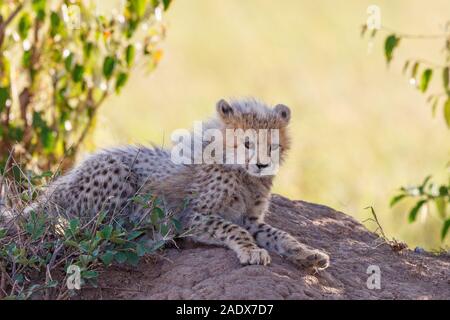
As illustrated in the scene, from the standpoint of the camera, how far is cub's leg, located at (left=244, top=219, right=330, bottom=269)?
4.57 m

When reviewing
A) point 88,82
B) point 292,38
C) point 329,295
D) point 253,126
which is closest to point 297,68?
point 292,38

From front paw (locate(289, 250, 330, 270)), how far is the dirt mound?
44mm

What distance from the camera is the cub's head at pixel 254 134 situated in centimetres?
498

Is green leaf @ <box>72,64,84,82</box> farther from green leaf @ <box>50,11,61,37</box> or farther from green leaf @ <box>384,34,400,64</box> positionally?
green leaf @ <box>384,34,400,64</box>

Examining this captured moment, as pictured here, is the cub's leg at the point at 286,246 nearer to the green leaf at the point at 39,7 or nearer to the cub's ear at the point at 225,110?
the cub's ear at the point at 225,110

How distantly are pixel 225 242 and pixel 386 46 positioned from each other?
193cm

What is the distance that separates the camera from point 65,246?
454 centimetres

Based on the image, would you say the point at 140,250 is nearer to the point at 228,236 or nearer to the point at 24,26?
the point at 228,236

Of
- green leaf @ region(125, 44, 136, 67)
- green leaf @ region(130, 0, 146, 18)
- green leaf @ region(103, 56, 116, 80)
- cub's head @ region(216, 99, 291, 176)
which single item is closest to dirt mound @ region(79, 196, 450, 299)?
cub's head @ region(216, 99, 291, 176)

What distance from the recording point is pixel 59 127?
751 centimetres

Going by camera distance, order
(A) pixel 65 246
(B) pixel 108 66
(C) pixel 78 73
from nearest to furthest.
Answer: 1. (A) pixel 65 246
2. (B) pixel 108 66
3. (C) pixel 78 73

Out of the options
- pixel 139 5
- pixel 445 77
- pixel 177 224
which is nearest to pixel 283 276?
pixel 177 224

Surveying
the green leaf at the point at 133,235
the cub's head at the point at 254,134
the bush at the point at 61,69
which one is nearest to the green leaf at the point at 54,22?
the bush at the point at 61,69

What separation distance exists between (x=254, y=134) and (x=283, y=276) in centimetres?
94
